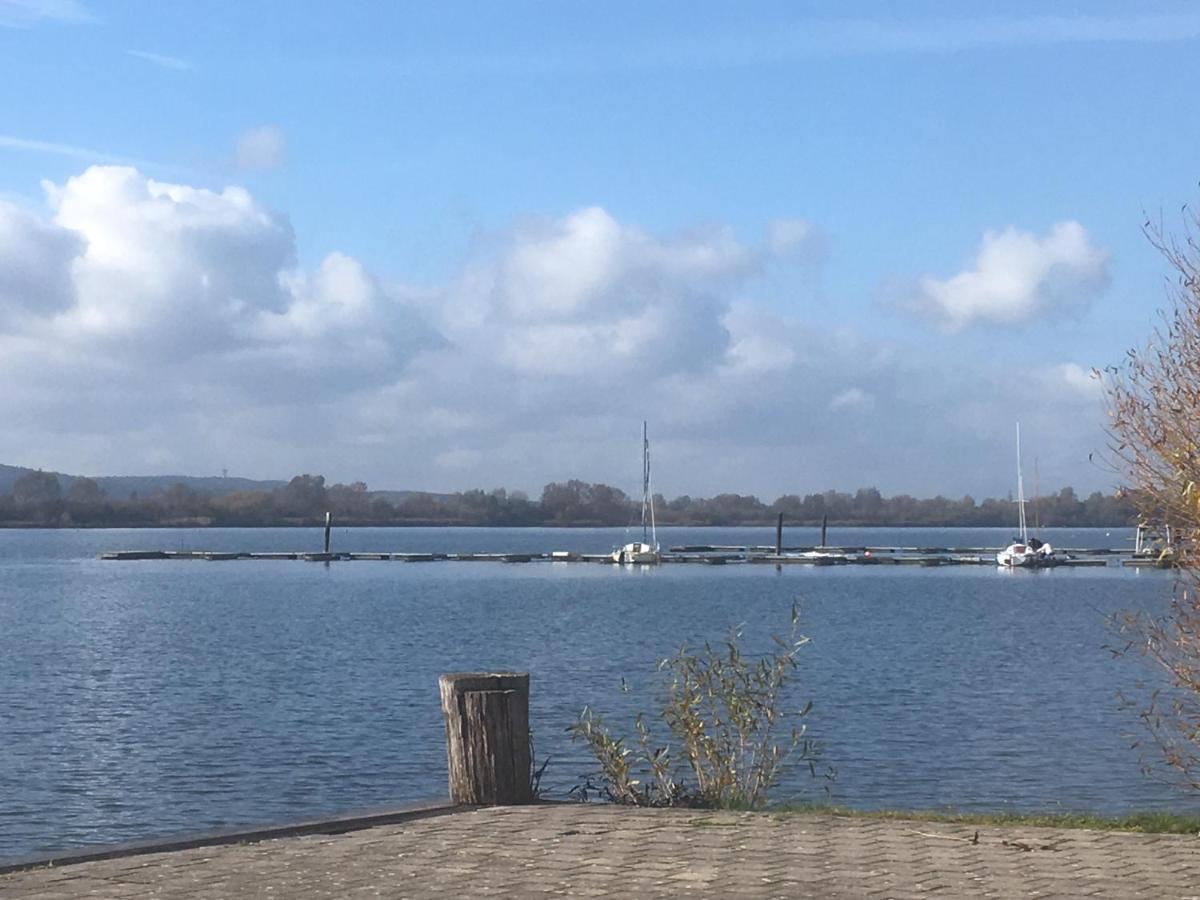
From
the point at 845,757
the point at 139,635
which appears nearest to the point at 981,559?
the point at 139,635

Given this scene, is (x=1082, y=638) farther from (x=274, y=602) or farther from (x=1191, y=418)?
(x=1191, y=418)

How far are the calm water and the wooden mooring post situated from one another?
6317 millimetres

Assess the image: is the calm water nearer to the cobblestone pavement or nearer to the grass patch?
the grass patch

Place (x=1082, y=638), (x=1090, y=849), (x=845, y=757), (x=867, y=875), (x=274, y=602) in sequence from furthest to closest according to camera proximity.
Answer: (x=274, y=602) → (x=1082, y=638) → (x=845, y=757) → (x=1090, y=849) → (x=867, y=875)

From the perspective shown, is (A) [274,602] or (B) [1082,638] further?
(A) [274,602]

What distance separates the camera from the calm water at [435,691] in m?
21.4

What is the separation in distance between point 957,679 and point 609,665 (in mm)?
8752

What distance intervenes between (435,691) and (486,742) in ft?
77.0

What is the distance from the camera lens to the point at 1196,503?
10008mm

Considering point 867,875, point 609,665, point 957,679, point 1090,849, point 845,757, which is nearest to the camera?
point 867,875

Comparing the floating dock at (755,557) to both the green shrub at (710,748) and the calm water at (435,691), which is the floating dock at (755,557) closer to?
the calm water at (435,691)

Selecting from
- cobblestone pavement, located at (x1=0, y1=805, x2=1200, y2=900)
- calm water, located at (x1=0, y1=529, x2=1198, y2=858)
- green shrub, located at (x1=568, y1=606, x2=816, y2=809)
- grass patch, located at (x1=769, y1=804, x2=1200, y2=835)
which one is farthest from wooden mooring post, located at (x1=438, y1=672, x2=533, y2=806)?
calm water, located at (x1=0, y1=529, x2=1198, y2=858)

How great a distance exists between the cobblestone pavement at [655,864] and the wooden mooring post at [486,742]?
2.21ft

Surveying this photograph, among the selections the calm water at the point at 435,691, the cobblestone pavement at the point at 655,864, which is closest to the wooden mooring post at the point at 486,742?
the cobblestone pavement at the point at 655,864
